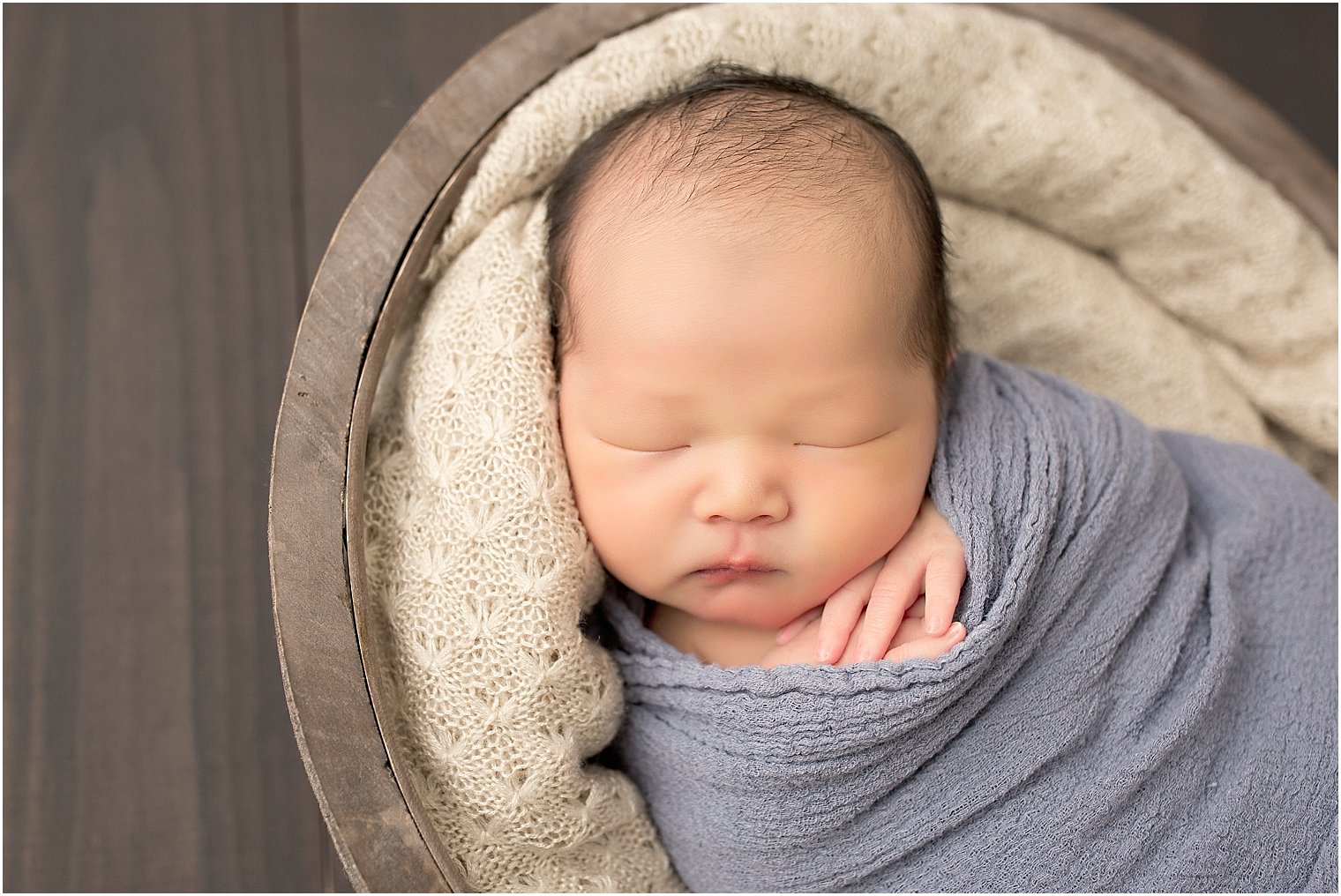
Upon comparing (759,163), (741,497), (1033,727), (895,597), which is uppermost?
(759,163)

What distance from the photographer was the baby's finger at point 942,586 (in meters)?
0.94

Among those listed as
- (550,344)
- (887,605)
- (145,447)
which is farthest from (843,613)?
(145,447)

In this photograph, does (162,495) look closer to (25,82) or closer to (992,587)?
(25,82)

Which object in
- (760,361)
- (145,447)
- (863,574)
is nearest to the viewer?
(760,361)

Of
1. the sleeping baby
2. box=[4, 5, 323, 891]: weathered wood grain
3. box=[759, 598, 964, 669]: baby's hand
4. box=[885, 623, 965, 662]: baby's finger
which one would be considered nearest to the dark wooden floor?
box=[4, 5, 323, 891]: weathered wood grain

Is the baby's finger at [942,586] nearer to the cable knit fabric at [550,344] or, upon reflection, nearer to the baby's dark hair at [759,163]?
the baby's dark hair at [759,163]

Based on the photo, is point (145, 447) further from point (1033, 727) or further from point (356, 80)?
point (1033, 727)

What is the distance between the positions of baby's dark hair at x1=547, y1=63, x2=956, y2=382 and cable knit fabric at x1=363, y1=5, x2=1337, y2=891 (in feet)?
0.22

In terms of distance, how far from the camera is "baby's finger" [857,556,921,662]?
953mm

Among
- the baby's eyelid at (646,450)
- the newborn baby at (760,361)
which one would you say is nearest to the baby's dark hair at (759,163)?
the newborn baby at (760,361)

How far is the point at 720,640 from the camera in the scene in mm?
1043

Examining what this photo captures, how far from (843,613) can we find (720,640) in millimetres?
124

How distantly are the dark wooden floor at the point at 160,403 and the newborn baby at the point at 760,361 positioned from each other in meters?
0.55

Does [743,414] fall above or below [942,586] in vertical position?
above
